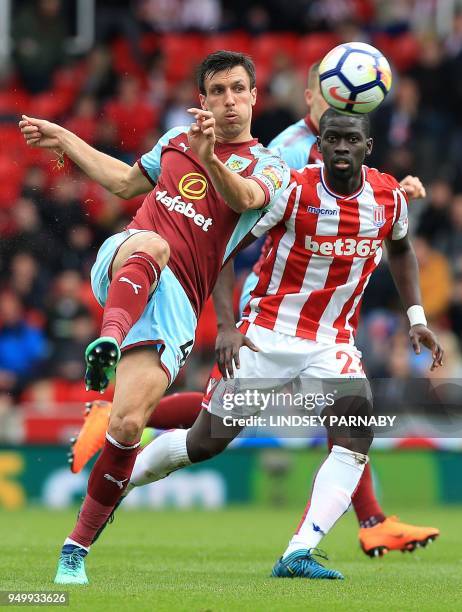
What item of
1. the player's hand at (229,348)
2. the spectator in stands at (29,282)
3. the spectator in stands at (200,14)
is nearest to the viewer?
the player's hand at (229,348)

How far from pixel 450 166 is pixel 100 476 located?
10.3 meters

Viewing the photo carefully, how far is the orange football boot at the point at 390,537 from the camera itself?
26.1 feet

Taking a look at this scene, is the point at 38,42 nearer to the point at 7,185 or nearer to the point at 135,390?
the point at 7,185

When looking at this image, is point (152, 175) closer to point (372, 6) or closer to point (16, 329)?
point (16, 329)

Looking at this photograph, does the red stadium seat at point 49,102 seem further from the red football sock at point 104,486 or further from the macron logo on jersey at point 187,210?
the red football sock at point 104,486

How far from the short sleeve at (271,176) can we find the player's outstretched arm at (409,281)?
3.22 ft

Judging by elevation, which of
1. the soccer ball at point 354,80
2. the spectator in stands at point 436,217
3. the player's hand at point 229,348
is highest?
the soccer ball at point 354,80

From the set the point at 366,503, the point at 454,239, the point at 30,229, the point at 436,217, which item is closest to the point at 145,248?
the point at 366,503

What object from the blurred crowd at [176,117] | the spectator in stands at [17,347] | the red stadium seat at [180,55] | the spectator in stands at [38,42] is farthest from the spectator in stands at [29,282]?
the red stadium seat at [180,55]

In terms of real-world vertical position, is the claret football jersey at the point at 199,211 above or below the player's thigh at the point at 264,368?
above

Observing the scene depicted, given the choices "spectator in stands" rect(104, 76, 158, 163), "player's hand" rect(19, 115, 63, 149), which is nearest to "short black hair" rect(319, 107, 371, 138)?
"player's hand" rect(19, 115, 63, 149)

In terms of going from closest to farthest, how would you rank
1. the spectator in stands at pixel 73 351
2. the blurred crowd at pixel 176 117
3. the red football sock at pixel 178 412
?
the red football sock at pixel 178 412
the blurred crowd at pixel 176 117
the spectator in stands at pixel 73 351

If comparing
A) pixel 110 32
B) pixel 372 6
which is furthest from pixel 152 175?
pixel 372 6

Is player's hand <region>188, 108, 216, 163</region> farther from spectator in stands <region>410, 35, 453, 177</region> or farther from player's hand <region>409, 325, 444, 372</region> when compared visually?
spectator in stands <region>410, 35, 453, 177</region>
